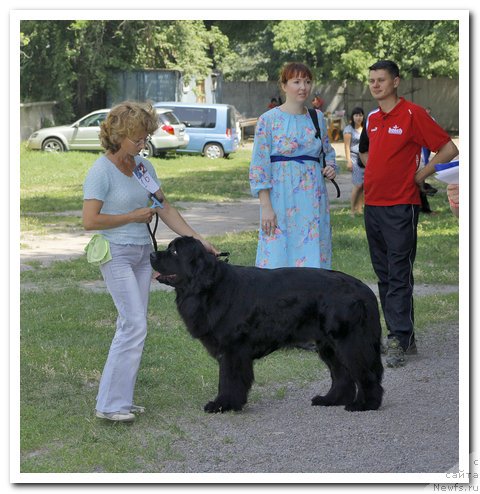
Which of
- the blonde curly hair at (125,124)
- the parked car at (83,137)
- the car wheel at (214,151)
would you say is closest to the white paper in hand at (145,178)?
the blonde curly hair at (125,124)

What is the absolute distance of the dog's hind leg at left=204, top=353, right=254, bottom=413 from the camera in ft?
21.6

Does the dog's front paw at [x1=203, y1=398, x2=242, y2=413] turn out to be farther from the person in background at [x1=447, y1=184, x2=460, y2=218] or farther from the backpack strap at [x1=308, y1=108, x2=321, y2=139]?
the backpack strap at [x1=308, y1=108, x2=321, y2=139]

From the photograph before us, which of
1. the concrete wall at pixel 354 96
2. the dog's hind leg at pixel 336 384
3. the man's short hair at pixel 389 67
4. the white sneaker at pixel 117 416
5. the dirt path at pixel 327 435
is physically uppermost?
the concrete wall at pixel 354 96

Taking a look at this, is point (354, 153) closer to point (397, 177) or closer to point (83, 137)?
point (397, 177)

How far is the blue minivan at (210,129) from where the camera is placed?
33.1 m

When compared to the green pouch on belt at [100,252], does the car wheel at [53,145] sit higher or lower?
higher

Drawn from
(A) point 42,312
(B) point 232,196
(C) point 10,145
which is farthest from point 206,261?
(B) point 232,196

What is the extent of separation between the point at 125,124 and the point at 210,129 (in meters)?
27.4

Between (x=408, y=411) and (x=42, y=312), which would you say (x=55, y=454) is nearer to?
(x=408, y=411)

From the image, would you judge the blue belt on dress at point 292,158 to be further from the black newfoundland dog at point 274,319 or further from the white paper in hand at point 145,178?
the white paper in hand at point 145,178

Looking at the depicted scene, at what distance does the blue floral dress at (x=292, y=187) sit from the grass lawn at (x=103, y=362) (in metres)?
0.94

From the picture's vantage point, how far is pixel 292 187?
757 cm
